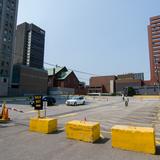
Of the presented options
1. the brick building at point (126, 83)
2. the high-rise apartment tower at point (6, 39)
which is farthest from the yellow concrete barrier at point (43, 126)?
the brick building at point (126, 83)

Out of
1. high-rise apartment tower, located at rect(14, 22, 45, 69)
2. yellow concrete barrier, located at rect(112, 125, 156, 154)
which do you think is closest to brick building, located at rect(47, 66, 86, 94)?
high-rise apartment tower, located at rect(14, 22, 45, 69)

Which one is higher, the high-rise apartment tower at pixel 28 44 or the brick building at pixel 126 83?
the high-rise apartment tower at pixel 28 44

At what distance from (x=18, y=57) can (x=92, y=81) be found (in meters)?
76.4

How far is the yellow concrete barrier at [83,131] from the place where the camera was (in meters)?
8.02

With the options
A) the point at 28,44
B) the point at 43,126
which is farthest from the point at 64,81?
the point at 43,126

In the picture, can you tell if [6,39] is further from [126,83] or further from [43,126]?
[126,83]

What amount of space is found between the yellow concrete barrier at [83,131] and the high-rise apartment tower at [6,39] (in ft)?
205

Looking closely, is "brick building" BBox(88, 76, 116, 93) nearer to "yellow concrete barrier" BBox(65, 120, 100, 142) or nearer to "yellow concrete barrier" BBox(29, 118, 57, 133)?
"yellow concrete barrier" BBox(29, 118, 57, 133)

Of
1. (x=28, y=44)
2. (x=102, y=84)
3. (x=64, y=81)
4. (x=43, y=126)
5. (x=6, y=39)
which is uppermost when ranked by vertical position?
(x=28, y=44)

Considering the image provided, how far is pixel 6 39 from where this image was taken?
224 ft

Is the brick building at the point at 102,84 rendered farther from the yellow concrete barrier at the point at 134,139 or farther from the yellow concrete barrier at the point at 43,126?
the yellow concrete barrier at the point at 134,139

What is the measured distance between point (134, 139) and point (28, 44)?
103 metres

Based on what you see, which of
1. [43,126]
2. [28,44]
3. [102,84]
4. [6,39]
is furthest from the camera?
[102,84]

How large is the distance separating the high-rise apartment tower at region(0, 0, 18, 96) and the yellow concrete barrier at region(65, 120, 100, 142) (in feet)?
205
